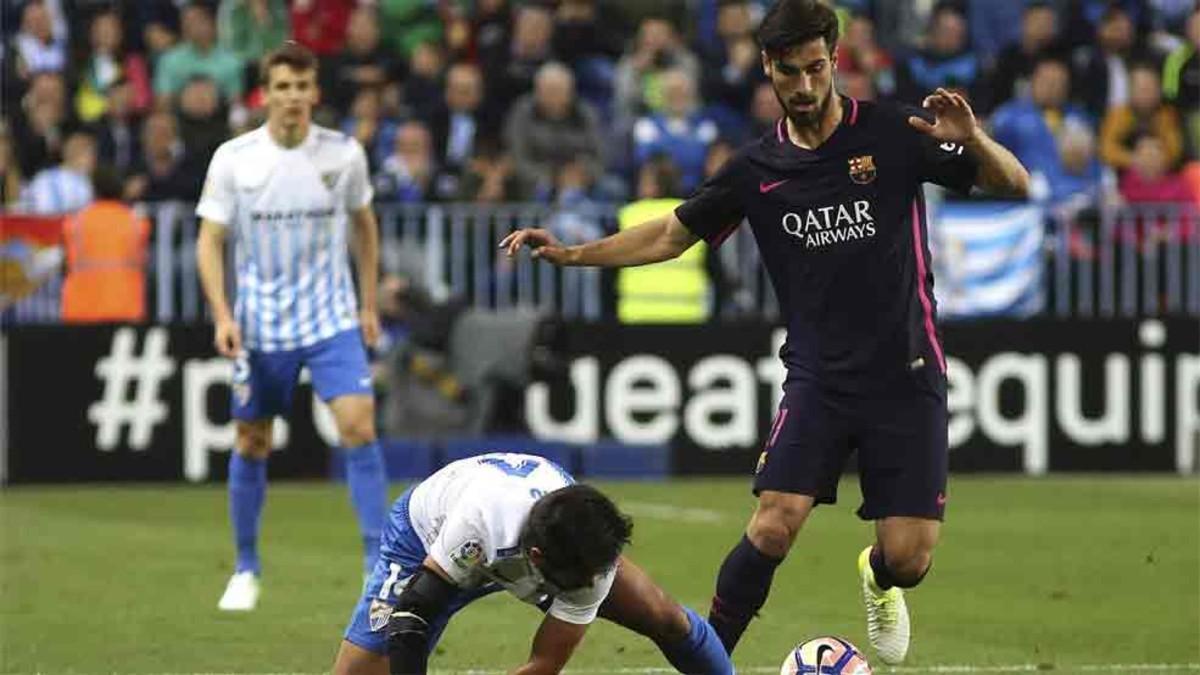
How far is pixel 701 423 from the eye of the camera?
1831 centimetres

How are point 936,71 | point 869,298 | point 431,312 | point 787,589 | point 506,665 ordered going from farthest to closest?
point 936,71 < point 431,312 < point 787,589 < point 506,665 < point 869,298

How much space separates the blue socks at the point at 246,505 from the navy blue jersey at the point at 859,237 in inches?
148

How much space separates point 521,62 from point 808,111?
12557mm

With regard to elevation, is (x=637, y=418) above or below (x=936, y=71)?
below

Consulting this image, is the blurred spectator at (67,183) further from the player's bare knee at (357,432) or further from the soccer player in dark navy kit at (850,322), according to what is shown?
the soccer player in dark navy kit at (850,322)

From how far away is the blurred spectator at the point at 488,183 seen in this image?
18656 millimetres

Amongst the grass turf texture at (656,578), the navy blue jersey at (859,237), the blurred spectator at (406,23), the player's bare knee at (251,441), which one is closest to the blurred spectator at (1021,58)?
the grass turf texture at (656,578)

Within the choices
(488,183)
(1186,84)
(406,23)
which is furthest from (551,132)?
(1186,84)

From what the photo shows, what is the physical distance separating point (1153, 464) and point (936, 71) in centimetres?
395

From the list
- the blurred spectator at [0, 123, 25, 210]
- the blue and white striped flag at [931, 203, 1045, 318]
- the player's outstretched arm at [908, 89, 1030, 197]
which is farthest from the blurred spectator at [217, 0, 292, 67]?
the player's outstretched arm at [908, 89, 1030, 197]

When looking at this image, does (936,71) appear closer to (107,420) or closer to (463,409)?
(463,409)

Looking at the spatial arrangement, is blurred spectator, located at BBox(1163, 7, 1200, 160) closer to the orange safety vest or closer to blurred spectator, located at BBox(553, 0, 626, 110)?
blurred spectator, located at BBox(553, 0, 626, 110)

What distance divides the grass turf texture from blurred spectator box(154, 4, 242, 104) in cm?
399

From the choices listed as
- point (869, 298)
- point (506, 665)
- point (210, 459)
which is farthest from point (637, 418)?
point (869, 298)
